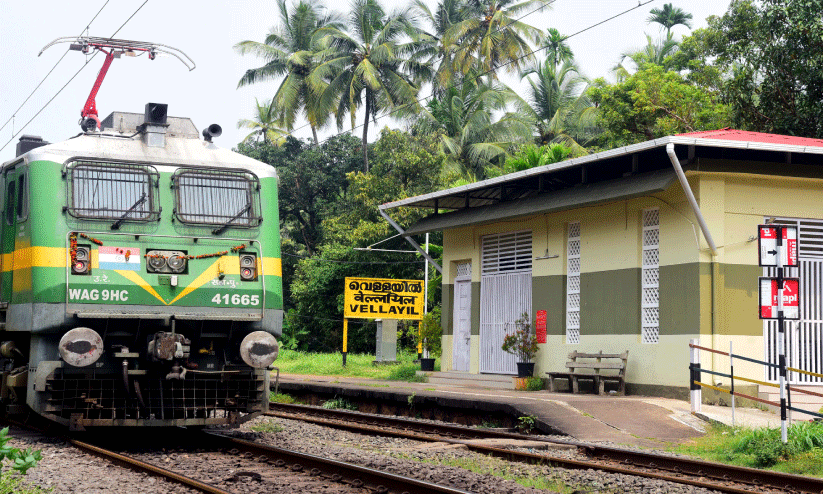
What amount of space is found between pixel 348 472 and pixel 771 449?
4.91 meters

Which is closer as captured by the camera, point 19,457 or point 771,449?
point 19,457

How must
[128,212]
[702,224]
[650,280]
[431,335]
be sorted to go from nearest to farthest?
[128,212] < [702,224] < [650,280] < [431,335]

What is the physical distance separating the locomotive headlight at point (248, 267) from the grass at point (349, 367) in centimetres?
1123

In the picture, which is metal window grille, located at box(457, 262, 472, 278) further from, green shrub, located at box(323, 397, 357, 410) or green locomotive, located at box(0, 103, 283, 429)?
green locomotive, located at box(0, 103, 283, 429)

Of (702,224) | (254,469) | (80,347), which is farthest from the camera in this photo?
(702,224)

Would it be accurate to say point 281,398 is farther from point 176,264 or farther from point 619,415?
point 176,264

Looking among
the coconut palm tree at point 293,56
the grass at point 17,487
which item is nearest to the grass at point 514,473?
the grass at point 17,487

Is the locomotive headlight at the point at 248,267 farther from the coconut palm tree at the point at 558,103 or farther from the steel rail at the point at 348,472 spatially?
the coconut palm tree at the point at 558,103

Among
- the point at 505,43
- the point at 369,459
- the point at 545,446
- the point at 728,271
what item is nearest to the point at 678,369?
the point at 728,271

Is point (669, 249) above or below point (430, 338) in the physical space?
above

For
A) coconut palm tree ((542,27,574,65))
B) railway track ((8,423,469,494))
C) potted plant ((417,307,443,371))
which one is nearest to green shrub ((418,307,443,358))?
potted plant ((417,307,443,371))

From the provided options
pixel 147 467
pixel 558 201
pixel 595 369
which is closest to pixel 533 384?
pixel 595 369

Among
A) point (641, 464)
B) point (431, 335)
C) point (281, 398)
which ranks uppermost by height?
point (431, 335)

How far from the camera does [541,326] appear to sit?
59.8 feet
